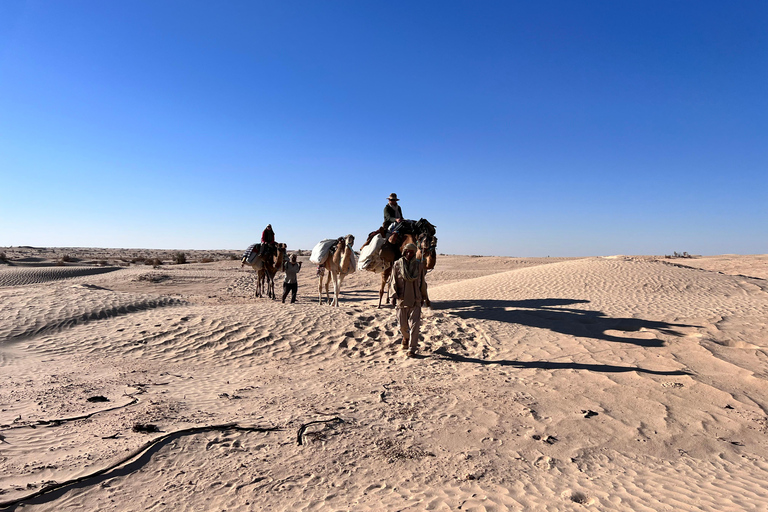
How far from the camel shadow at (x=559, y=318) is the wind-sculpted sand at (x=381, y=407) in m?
0.09

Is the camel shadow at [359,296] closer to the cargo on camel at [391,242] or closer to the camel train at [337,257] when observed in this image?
the camel train at [337,257]

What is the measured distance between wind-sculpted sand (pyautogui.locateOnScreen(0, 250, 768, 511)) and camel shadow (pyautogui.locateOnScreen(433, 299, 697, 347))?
9cm

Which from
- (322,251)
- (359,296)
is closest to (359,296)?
(359,296)

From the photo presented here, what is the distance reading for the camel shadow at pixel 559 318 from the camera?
952cm

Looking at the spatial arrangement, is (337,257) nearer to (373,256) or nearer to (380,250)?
(373,256)

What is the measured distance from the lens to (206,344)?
9.30m

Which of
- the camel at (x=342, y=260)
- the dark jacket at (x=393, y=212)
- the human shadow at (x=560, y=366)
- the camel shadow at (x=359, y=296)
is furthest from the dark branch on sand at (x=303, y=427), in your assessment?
the camel shadow at (x=359, y=296)

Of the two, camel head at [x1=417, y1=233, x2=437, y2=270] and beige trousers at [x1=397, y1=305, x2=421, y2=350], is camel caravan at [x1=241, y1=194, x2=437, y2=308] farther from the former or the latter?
beige trousers at [x1=397, y1=305, x2=421, y2=350]

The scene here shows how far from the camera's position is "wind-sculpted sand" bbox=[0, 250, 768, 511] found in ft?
12.2

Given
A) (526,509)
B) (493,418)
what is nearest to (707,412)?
(493,418)

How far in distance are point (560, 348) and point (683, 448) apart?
12.3 ft

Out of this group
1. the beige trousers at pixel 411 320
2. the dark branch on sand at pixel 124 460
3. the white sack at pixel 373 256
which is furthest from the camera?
the white sack at pixel 373 256

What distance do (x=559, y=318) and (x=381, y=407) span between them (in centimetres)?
682

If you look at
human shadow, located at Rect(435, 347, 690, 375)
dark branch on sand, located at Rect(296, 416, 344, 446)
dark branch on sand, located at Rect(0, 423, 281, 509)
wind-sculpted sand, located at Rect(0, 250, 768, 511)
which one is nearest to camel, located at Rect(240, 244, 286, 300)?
wind-sculpted sand, located at Rect(0, 250, 768, 511)
